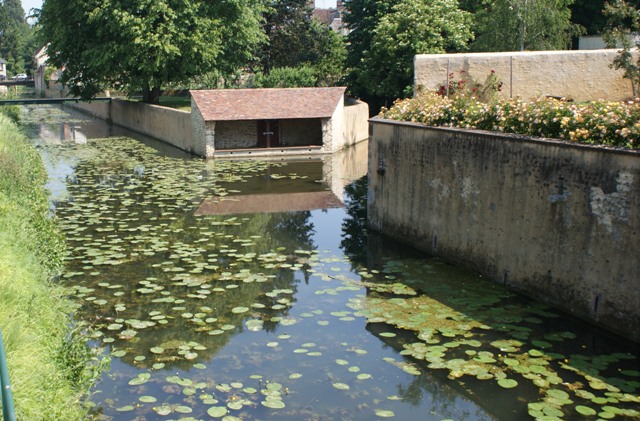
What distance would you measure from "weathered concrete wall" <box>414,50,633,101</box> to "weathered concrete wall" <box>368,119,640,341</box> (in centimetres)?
310

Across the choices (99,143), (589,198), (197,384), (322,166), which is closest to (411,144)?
(589,198)

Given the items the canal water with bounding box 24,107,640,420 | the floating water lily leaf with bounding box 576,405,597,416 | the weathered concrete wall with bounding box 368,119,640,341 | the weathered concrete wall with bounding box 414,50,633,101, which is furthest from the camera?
the weathered concrete wall with bounding box 414,50,633,101

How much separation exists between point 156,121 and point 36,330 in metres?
30.2

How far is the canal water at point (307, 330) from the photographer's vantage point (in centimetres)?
841

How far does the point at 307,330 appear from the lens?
420 inches

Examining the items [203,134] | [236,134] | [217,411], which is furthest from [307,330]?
[236,134]

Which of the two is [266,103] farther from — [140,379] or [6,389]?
[6,389]

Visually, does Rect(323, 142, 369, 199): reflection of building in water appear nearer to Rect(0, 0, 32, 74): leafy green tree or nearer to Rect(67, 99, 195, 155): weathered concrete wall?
Rect(67, 99, 195, 155): weathered concrete wall

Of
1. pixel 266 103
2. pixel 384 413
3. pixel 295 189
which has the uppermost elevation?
pixel 266 103

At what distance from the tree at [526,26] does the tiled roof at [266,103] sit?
23.7ft

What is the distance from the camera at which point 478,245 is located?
1305 cm

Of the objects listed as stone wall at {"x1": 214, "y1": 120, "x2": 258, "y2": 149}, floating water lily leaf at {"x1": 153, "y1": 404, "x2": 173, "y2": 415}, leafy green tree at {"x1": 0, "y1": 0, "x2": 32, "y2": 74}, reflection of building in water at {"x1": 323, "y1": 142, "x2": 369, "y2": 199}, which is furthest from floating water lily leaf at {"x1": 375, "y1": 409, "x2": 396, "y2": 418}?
leafy green tree at {"x1": 0, "y1": 0, "x2": 32, "y2": 74}

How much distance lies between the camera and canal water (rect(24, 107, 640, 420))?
8.41 metres

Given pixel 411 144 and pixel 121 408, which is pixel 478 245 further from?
pixel 121 408
